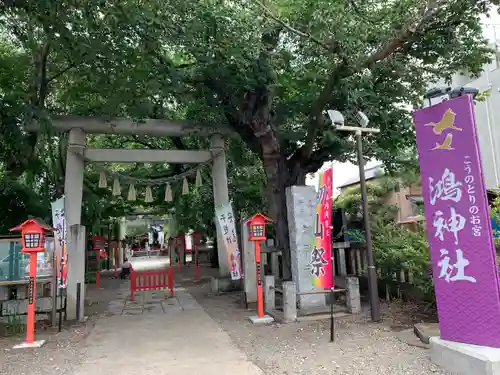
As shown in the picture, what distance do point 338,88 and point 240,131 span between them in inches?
130

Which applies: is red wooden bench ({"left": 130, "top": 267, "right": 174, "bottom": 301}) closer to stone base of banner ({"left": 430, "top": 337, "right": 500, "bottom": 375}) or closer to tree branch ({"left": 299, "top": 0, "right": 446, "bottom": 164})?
tree branch ({"left": 299, "top": 0, "right": 446, "bottom": 164})

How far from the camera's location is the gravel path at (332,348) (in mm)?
5344

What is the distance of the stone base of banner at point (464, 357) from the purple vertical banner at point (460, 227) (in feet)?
0.34

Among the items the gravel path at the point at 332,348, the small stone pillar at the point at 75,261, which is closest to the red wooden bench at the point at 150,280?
the small stone pillar at the point at 75,261

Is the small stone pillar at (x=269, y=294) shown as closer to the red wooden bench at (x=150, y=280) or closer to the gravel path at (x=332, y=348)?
the gravel path at (x=332, y=348)

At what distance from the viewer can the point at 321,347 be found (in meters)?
6.36

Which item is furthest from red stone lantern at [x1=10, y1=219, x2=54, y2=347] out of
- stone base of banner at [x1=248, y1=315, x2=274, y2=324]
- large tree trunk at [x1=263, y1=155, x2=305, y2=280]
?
large tree trunk at [x1=263, y1=155, x2=305, y2=280]

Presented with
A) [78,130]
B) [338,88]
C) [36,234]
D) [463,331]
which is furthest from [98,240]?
[463,331]

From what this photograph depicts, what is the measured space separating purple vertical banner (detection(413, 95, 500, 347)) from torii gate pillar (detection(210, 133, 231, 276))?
853cm

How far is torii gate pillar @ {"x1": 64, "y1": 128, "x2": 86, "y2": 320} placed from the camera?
9.84m

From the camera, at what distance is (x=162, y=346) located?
269 inches

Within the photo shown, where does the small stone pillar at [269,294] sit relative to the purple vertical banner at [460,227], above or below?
below

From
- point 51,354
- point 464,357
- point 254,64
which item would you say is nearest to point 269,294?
point 51,354

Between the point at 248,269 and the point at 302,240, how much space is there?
2.50 metres
